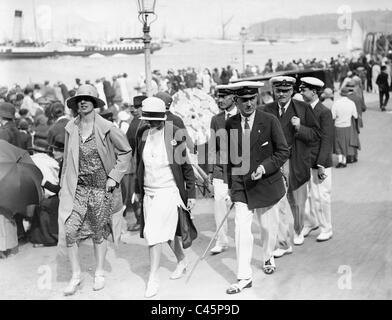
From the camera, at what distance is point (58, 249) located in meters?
6.86

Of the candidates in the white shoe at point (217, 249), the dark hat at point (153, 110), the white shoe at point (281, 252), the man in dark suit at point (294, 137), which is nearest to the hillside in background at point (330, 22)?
the man in dark suit at point (294, 137)

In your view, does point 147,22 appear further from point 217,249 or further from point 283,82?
point 217,249

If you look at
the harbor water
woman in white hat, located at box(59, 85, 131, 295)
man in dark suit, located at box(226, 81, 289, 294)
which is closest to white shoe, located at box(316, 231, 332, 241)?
man in dark suit, located at box(226, 81, 289, 294)

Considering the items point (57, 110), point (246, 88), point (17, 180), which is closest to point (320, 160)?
point (246, 88)

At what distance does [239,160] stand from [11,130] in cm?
334

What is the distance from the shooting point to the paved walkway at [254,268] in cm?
531

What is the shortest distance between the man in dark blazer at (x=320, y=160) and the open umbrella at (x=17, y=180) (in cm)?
326

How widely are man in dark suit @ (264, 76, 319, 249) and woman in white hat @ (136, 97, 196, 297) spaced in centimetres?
142

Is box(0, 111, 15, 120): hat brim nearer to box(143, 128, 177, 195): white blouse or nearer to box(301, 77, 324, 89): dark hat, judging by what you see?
box(143, 128, 177, 195): white blouse

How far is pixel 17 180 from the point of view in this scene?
6.57 m

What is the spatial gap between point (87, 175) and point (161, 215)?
0.80 m

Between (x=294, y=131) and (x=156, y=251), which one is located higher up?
(x=294, y=131)
